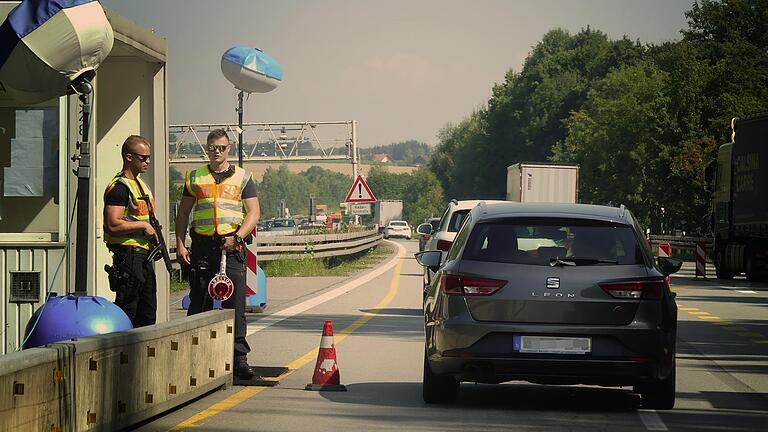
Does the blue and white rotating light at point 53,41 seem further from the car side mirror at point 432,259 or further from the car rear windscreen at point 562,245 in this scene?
the car side mirror at point 432,259

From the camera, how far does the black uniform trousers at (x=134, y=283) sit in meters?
Result: 12.0

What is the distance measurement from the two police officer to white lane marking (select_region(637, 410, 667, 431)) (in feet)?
11.4

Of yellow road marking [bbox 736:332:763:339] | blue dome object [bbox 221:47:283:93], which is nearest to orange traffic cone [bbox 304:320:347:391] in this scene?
blue dome object [bbox 221:47:283:93]

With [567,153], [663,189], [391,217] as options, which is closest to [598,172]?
[567,153]

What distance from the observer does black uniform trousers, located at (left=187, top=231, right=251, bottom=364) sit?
Answer: 1259 cm

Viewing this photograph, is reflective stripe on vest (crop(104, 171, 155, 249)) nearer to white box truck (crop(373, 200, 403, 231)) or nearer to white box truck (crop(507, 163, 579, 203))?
white box truck (crop(507, 163, 579, 203))

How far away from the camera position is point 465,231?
12.0 m

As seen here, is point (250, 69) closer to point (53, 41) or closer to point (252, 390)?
point (252, 390)

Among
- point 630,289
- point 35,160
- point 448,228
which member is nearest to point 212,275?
point 35,160

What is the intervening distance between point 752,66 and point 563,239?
69182 mm

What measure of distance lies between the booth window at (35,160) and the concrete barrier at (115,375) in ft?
9.51

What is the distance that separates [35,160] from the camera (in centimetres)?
1445

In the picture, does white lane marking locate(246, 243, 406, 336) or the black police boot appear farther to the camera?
white lane marking locate(246, 243, 406, 336)

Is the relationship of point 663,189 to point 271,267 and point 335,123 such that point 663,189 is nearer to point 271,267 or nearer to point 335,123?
point 335,123
